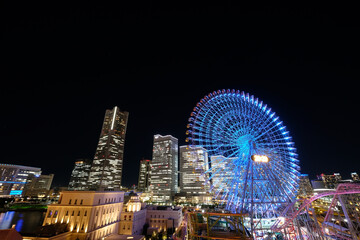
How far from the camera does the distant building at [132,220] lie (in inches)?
1934

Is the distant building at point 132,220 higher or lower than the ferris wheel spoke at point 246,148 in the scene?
lower

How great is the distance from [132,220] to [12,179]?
134120mm

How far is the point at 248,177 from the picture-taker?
88.7 feet

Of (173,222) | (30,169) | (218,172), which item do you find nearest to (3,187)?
(30,169)

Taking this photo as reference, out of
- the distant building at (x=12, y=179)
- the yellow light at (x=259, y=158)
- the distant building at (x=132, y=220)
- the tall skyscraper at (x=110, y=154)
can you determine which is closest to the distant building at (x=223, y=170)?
the yellow light at (x=259, y=158)

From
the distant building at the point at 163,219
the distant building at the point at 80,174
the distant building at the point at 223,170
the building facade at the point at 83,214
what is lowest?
the distant building at the point at 163,219

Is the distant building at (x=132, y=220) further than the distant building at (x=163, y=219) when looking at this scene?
No

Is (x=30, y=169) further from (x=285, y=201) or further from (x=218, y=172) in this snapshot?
(x=285, y=201)

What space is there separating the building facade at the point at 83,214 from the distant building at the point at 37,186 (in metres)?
141

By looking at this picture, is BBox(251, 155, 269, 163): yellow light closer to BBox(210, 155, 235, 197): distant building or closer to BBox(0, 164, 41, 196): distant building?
BBox(210, 155, 235, 197): distant building

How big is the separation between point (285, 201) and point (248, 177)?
7.73 meters

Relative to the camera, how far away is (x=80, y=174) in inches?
7274

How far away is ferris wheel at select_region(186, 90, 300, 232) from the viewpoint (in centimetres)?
2764

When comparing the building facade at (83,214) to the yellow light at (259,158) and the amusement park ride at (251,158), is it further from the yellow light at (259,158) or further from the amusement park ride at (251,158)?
the yellow light at (259,158)
